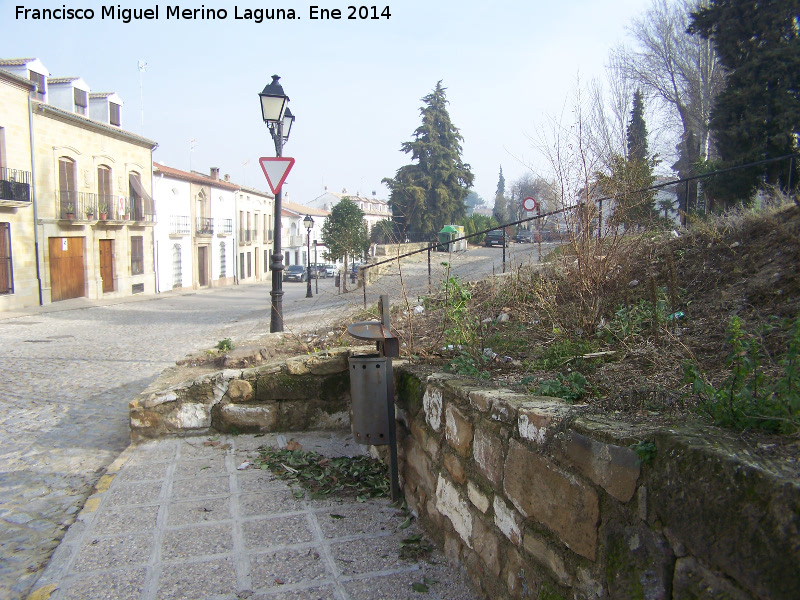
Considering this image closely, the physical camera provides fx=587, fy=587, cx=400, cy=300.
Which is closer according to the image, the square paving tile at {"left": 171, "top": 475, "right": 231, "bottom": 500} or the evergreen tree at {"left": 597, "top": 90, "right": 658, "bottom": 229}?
the square paving tile at {"left": 171, "top": 475, "right": 231, "bottom": 500}

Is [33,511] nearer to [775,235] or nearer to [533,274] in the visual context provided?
[533,274]

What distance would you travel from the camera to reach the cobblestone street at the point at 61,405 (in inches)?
136

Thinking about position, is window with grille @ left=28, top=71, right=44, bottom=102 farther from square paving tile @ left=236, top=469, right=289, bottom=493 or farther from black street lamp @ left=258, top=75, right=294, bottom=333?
square paving tile @ left=236, top=469, right=289, bottom=493

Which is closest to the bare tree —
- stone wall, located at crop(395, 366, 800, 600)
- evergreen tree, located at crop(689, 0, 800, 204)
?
evergreen tree, located at crop(689, 0, 800, 204)

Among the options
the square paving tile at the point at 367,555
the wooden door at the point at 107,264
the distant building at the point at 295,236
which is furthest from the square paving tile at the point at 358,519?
the distant building at the point at 295,236

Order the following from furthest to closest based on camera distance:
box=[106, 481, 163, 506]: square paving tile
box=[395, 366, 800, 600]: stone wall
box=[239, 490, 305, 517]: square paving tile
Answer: box=[106, 481, 163, 506]: square paving tile, box=[239, 490, 305, 517]: square paving tile, box=[395, 366, 800, 600]: stone wall

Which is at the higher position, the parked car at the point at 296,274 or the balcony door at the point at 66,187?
the balcony door at the point at 66,187

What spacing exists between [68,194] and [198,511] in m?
21.1

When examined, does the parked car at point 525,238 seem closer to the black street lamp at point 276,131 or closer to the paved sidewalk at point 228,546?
the black street lamp at point 276,131

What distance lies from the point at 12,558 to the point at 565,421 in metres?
2.96

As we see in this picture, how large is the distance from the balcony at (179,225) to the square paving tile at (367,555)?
29.1 meters

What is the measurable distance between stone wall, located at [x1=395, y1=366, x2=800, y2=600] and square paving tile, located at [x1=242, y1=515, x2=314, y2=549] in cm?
72

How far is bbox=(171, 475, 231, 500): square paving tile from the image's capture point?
3.72 meters

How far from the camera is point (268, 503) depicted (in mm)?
3602
